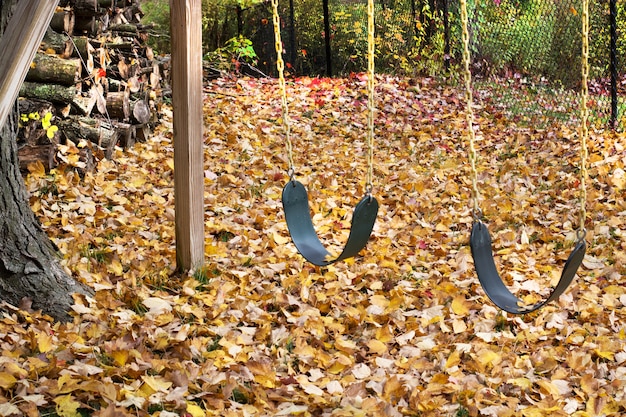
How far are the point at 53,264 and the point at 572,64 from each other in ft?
21.5

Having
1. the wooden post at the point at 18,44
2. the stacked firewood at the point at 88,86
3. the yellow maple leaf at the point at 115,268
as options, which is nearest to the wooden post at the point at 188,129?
the yellow maple leaf at the point at 115,268

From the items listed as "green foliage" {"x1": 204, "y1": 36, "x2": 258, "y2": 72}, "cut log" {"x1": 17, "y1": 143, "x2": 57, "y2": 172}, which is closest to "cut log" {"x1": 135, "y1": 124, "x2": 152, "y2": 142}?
"cut log" {"x1": 17, "y1": 143, "x2": 57, "y2": 172}

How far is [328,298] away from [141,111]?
3232mm

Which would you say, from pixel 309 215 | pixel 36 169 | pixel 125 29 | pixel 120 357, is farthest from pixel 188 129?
pixel 125 29

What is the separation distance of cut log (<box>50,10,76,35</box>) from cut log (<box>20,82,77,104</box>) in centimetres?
52

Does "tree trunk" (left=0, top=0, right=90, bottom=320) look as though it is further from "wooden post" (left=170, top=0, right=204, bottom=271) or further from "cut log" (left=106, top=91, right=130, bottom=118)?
"cut log" (left=106, top=91, right=130, bottom=118)

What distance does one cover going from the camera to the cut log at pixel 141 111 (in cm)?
593

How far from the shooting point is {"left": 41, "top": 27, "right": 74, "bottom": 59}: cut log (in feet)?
16.9

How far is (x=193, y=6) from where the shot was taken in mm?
3533

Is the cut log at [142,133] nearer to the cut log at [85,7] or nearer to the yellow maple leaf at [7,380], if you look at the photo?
A: the cut log at [85,7]

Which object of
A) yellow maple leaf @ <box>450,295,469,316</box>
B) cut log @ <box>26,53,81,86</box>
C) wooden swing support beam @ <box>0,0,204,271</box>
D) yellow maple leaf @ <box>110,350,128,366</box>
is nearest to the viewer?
yellow maple leaf @ <box>110,350,128,366</box>

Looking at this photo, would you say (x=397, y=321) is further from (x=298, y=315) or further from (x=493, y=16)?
(x=493, y=16)

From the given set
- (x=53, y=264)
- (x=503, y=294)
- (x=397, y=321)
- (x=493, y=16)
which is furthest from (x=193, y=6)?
(x=493, y=16)

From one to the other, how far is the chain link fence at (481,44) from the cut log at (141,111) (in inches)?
154
